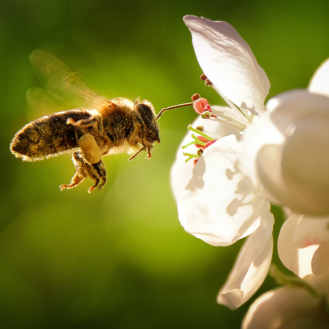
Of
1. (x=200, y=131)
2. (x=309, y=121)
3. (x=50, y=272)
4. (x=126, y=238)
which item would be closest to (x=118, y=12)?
(x=126, y=238)

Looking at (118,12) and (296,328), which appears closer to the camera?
(296,328)

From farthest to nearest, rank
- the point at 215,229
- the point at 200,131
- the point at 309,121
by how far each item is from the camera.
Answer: the point at 200,131, the point at 215,229, the point at 309,121

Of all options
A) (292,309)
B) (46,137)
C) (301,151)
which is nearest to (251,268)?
(292,309)

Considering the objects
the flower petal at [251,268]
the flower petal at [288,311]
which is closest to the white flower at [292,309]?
the flower petal at [288,311]

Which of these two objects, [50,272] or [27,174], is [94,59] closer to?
[27,174]

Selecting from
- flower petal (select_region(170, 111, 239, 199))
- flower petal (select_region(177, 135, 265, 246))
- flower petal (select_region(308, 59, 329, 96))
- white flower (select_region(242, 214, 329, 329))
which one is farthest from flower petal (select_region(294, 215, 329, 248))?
flower petal (select_region(170, 111, 239, 199))

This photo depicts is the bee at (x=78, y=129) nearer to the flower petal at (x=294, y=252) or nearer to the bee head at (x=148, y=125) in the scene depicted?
the bee head at (x=148, y=125)
